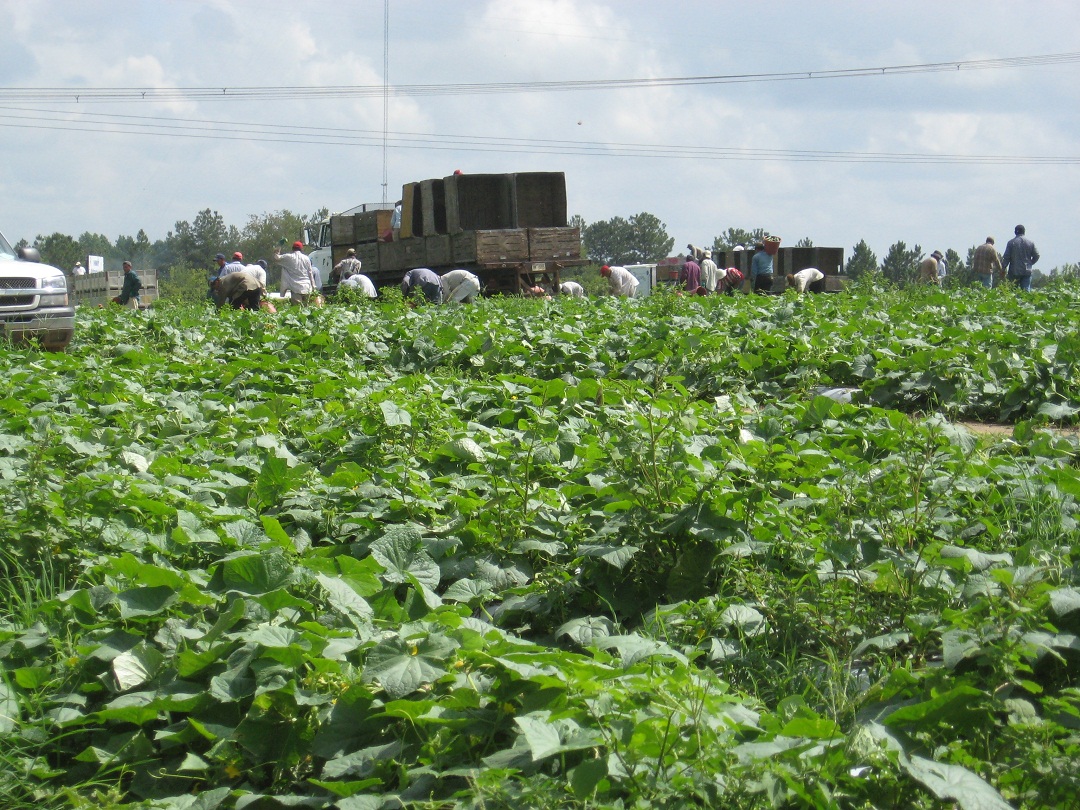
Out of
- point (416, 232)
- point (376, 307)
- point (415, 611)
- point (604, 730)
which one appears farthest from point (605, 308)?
point (416, 232)

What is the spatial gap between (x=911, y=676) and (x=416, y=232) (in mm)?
22526

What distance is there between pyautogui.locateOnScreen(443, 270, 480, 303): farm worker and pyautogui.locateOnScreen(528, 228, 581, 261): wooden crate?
3.49 meters

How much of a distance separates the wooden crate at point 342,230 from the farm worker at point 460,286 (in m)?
8.40

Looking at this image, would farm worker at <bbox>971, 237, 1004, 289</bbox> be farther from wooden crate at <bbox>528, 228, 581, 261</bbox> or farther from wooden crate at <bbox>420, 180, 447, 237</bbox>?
wooden crate at <bbox>420, 180, 447, 237</bbox>

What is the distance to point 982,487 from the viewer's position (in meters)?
3.68

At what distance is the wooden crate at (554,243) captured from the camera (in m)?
21.9

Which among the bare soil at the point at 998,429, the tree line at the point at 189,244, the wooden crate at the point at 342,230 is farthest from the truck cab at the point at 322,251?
the tree line at the point at 189,244

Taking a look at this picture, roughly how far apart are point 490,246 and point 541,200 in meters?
2.59

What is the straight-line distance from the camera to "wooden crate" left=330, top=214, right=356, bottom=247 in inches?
1042

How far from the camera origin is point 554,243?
22.2 m

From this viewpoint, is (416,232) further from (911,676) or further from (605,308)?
(911,676)

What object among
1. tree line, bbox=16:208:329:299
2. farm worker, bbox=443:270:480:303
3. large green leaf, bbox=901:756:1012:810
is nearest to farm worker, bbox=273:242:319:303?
farm worker, bbox=443:270:480:303

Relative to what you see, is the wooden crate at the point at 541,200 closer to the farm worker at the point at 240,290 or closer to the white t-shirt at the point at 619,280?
the white t-shirt at the point at 619,280

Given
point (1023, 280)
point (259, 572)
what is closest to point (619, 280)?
point (1023, 280)
